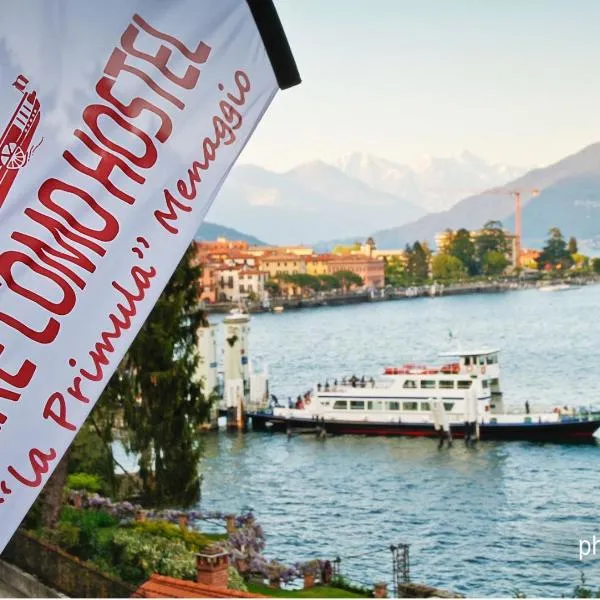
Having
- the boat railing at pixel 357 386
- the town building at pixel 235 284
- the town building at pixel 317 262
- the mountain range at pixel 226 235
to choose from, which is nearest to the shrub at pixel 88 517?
the town building at pixel 235 284

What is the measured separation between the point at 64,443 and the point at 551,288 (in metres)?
8.68

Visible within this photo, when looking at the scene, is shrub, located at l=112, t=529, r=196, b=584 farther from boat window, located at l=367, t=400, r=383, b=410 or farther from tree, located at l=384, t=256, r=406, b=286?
boat window, located at l=367, t=400, r=383, b=410

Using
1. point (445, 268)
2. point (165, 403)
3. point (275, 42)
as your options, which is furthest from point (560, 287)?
point (275, 42)

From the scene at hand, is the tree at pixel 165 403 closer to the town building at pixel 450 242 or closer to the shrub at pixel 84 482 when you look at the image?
the shrub at pixel 84 482

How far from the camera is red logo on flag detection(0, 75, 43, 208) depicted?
2.82 ft

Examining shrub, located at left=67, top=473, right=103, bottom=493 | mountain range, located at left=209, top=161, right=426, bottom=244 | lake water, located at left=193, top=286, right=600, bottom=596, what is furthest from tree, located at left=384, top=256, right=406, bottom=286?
shrub, located at left=67, top=473, right=103, bottom=493

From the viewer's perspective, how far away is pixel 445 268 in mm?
9711

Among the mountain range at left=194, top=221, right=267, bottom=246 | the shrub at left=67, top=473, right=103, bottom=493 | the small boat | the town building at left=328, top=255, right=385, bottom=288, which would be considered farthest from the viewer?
the small boat

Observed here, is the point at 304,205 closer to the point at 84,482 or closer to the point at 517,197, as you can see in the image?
the point at 517,197

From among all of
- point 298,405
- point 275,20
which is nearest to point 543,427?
point 298,405

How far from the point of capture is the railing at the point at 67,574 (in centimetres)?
396

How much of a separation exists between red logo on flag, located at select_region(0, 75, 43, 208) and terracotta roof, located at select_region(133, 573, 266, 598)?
8.48ft

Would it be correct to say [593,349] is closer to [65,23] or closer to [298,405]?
[298,405]

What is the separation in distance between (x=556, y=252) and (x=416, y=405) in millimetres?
1654
